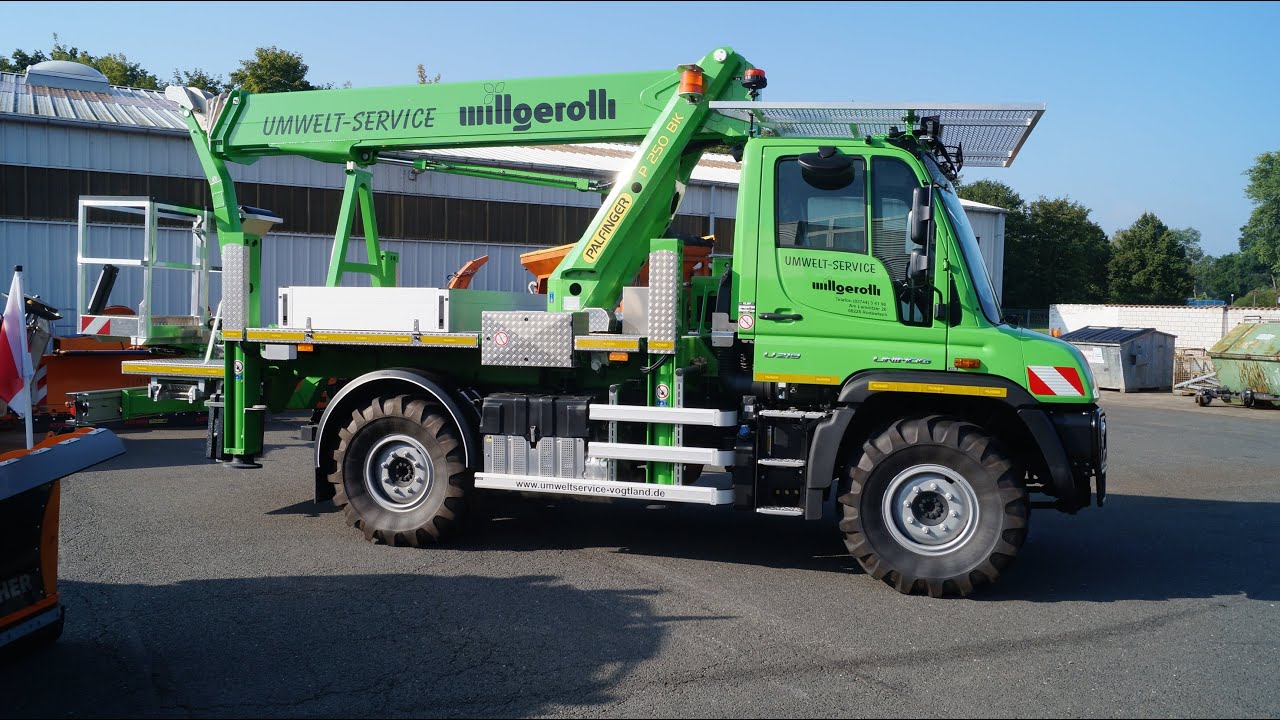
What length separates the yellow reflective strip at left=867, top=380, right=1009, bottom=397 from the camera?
609 cm

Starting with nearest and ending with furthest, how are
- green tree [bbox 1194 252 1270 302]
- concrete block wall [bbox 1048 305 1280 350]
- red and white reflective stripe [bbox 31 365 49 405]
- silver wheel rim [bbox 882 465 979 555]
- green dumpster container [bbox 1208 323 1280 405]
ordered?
silver wheel rim [bbox 882 465 979 555], red and white reflective stripe [bbox 31 365 49 405], green dumpster container [bbox 1208 323 1280 405], concrete block wall [bbox 1048 305 1280 350], green tree [bbox 1194 252 1270 302]

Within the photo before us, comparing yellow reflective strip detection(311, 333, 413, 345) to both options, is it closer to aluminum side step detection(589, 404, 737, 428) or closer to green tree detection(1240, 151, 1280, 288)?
aluminum side step detection(589, 404, 737, 428)

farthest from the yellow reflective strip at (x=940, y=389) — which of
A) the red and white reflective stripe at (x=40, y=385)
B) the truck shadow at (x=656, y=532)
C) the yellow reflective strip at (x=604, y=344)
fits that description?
the red and white reflective stripe at (x=40, y=385)

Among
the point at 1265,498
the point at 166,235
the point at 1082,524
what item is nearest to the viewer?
the point at 1082,524

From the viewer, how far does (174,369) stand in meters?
7.85

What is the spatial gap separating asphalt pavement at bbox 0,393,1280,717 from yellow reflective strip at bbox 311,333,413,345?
1565 mm

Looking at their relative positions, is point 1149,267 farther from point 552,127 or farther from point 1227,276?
point 1227,276

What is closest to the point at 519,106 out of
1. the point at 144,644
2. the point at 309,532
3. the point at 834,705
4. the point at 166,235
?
the point at 309,532

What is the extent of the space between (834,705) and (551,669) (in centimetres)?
139

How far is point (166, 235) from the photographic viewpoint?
18.4 meters

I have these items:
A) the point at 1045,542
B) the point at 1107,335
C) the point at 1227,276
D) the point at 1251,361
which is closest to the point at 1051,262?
the point at 1107,335

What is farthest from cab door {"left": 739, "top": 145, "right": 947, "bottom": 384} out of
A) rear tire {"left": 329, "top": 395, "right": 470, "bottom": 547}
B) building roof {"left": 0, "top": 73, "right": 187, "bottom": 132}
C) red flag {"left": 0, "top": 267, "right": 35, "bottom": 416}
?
Result: building roof {"left": 0, "top": 73, "right": 187, "bottom": 132}

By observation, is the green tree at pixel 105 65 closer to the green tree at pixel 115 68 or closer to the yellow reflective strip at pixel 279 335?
the green tree at pixel 115 68

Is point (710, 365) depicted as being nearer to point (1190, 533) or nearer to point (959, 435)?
point (959, 435)
